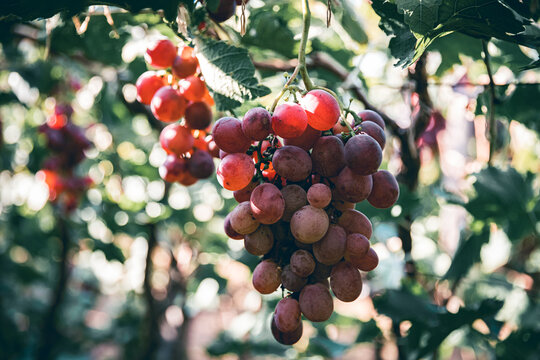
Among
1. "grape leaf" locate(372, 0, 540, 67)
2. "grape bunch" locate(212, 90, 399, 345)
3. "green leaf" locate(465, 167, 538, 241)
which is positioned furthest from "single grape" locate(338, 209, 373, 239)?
"green leaf" locate(465, 167, 538, 241)

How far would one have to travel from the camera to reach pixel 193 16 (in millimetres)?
591

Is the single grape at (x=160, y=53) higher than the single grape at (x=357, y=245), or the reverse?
the single grape at (x=160, y=53)

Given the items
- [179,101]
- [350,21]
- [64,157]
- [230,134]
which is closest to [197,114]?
[179,101]

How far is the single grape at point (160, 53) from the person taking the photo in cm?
66

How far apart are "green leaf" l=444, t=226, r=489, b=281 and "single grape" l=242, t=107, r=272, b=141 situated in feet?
2.74

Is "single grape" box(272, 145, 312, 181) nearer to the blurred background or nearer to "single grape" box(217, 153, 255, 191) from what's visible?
"single grape" box(217, 153, 255, 191)

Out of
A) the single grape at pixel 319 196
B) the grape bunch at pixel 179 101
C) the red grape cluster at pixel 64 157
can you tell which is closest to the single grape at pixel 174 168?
the grape bunch at pixel 179 101

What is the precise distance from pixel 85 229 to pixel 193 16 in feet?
5.93

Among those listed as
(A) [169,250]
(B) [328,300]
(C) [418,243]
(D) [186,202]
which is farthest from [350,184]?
(A) [169,250]

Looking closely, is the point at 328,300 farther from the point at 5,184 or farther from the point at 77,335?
the point at 77,335

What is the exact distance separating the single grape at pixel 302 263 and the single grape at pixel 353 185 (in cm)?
10

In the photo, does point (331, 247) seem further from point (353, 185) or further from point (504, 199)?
point (504, 199)

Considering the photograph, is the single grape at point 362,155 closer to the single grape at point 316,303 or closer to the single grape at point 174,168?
the single grape at point 316,303

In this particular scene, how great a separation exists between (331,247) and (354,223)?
2.6 inches
